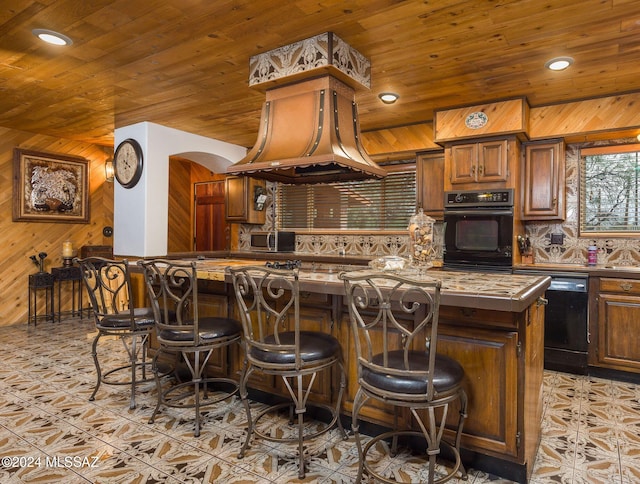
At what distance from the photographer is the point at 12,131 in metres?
5.50

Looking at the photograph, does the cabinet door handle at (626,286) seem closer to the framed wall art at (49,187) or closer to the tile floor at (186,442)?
the tile floor at (186,442)

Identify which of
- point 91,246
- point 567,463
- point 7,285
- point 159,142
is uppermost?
point 159,142

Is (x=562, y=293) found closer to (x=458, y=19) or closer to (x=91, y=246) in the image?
(x=458, y=19)

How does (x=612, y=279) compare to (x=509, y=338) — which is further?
(x=612, y=279)

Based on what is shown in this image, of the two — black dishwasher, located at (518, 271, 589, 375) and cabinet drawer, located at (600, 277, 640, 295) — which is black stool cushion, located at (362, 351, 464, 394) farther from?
cabinet drawer, located at (600, 277, 640, 295)

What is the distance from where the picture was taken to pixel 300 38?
113 inches

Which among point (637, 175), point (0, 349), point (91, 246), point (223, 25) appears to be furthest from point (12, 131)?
point (637, 175)

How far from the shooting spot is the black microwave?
19.7ft

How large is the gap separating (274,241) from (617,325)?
4178mm

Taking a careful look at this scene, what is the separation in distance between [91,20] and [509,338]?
317cm

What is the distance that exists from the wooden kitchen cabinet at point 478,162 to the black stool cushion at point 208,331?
2.84 meters

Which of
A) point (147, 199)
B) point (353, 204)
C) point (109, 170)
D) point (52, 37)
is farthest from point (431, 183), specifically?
point (109, 170)

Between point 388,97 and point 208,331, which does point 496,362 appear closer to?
point 208,331

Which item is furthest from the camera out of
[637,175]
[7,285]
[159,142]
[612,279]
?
[7,285]
